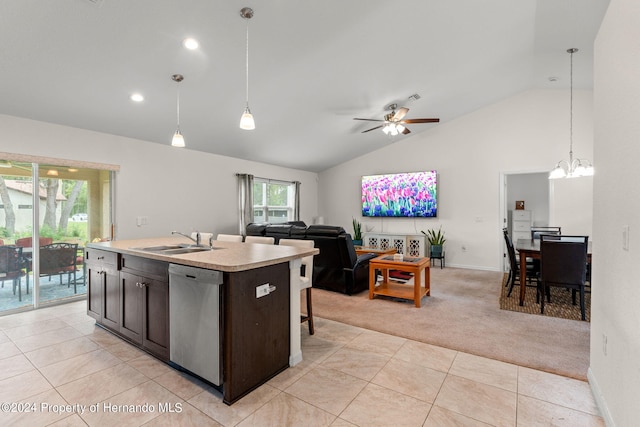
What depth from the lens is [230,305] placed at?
1.98 metres

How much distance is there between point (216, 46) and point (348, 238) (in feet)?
9.15

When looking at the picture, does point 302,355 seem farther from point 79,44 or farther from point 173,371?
point 79,44

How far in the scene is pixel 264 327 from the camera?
7.30 ft

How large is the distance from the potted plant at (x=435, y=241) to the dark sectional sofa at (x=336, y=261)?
2395mm

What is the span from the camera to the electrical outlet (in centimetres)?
217

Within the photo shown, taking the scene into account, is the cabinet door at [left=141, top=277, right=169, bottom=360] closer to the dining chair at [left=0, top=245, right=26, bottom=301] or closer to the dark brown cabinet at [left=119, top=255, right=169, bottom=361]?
the dark brown cabinet at [left=119, top=255, right=169, bottom=361]

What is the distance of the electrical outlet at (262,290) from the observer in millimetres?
2167

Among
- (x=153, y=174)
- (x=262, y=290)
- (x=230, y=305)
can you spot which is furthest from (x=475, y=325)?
(x=153, y=174)

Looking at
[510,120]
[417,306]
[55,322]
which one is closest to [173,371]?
[55,322]

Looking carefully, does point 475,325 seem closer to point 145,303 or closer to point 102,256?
point 145,303

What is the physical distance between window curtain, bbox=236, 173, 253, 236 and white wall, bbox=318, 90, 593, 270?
3229mm

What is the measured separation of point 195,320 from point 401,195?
5.93m

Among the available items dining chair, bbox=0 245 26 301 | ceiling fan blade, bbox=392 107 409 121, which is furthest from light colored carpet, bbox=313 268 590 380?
dining chair, bbox=0 245 26 301

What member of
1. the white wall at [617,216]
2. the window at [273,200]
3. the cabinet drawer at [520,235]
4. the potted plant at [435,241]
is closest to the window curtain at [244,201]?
the window at [273,200]
